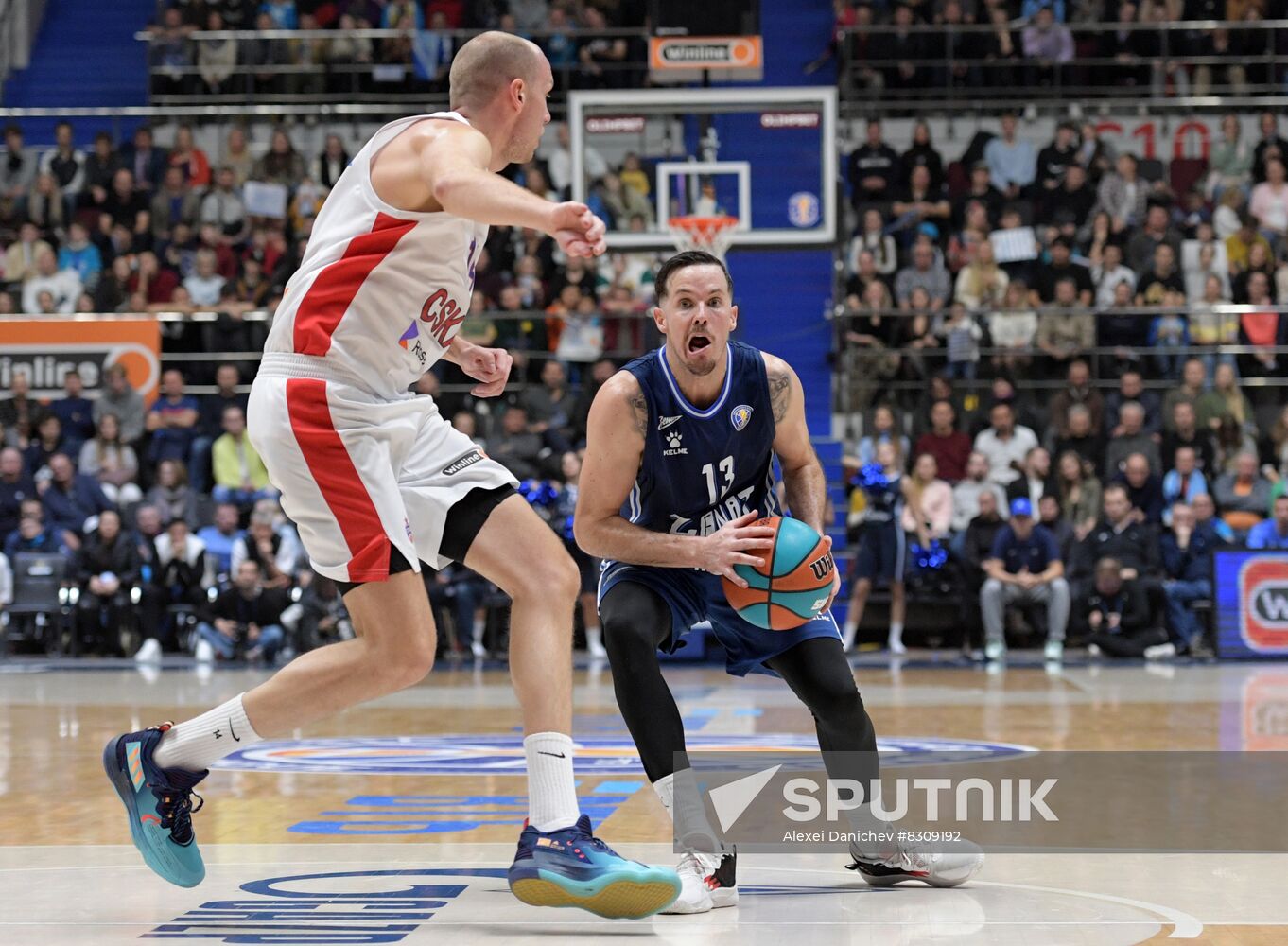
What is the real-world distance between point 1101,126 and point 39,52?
544 inches

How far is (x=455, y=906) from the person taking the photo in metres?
4.11

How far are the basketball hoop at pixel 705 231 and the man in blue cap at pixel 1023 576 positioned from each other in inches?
135

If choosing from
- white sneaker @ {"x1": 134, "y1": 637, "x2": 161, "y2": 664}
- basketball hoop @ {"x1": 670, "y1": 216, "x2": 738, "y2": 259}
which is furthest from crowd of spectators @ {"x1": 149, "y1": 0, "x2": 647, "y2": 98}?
white sneaker @ {"x1": 134, "y1": 637, "x2": 161, "y2": 664}

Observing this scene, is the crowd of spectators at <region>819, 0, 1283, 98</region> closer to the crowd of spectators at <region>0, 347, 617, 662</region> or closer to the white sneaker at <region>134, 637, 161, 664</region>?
the crowd of spectators at <region>0, 347, 617, 662</region>

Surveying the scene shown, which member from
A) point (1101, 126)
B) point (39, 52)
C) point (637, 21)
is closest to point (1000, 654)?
point (1101, 126)

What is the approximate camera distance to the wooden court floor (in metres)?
3.85

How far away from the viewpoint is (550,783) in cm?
402

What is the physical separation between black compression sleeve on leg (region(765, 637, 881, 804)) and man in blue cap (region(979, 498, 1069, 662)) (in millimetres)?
9034

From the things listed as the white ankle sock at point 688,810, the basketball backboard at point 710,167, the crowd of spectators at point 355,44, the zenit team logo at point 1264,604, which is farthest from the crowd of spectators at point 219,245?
the white ankle sock at point 688,810

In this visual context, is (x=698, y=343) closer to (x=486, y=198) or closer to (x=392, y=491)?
(x=392, y=491)

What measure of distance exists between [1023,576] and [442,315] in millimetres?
10102

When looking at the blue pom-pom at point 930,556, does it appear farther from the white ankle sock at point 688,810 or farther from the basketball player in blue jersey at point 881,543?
the white ankle sock at point 688,810

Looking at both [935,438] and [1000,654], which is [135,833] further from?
[935,438]

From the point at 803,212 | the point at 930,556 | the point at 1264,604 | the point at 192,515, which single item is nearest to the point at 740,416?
the point at 930,556
